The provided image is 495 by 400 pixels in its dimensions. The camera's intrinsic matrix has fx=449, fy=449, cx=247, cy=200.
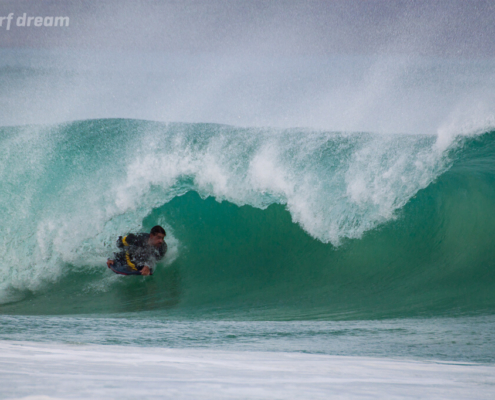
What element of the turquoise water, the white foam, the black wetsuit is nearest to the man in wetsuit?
the black wetsuit

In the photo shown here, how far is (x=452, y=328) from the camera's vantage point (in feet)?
9.37

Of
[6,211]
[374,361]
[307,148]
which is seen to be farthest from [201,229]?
[374,361]

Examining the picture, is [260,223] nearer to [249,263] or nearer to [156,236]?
[249,263]

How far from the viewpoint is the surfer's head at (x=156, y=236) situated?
12.6 feet

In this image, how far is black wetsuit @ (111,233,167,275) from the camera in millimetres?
3968

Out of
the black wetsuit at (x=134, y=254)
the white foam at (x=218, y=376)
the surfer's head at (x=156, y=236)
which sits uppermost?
the surfer's head at (x=156, y=236)

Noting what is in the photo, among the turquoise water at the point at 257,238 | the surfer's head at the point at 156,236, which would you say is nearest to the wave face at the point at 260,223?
the turquoise water at the point at 257,238

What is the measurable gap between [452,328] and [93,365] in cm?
225

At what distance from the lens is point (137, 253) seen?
4.01m

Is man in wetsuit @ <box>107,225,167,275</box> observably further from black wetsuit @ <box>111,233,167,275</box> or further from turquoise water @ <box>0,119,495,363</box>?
turquoise water @ <box>0,119,495,363</box>

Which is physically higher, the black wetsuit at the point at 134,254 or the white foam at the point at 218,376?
the black wetsuit at the point at 134,254

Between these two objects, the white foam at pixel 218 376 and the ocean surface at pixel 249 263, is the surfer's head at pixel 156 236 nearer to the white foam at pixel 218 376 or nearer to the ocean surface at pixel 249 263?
the ocean surface at pixel 249 263

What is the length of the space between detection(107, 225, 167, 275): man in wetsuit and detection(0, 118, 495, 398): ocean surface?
17cm

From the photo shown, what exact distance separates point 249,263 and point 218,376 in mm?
3118
